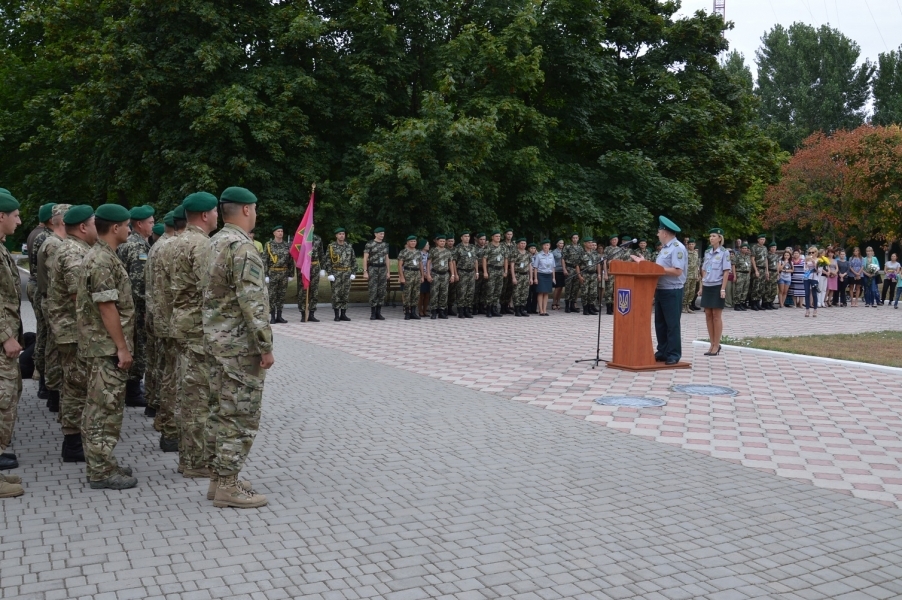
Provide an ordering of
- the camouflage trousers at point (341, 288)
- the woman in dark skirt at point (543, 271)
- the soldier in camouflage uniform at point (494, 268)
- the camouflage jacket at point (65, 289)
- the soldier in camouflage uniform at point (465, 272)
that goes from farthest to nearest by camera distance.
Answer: the woman in dark skirt at point (543, 271)
the soldier in camouflage uniform at point (494, 268)
the soldier in camouflage uniform at point (465, 272)
the camouflage trousers at point (341, 288)
the camouflage jacket at point (65, 289)

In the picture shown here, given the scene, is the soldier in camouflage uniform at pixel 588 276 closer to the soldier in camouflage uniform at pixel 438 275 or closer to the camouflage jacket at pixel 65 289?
the soldier in camouflage uniform at pixel 438 275

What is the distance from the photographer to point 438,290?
66.8 feet

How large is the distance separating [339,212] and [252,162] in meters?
2.75

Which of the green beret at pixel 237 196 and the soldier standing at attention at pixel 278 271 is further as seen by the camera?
the soldier standing at attention at pixel 278 271

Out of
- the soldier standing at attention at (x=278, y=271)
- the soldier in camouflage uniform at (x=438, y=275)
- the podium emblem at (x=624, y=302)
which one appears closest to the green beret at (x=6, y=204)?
the podium emblem at (x=624, y=302)

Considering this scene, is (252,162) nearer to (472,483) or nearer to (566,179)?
(566,179)

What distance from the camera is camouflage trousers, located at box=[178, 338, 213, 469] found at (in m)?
6.00

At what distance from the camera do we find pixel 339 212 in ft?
74.0

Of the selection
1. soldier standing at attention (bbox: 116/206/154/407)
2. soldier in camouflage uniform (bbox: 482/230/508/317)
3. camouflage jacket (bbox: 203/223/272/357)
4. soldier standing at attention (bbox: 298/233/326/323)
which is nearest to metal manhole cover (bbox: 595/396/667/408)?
camouflage jacket (bbox: 203/223/272/357)

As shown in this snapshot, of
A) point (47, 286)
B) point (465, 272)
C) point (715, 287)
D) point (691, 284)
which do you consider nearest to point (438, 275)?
point (465, 272)

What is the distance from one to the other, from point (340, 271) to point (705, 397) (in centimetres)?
1162

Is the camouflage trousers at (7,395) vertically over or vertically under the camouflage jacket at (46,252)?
under

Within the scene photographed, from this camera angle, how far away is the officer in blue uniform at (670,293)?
1171cm

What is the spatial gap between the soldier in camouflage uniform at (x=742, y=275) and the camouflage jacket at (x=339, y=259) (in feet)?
39.1
